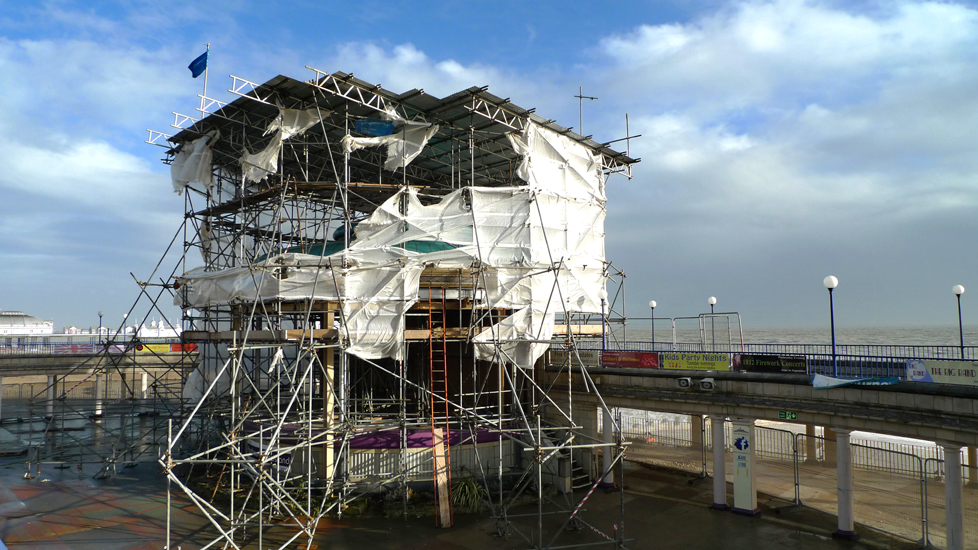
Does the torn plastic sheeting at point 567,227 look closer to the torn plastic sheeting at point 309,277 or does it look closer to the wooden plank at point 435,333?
the wooden plank at point 435,333

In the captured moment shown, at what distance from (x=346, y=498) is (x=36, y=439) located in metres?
21.6

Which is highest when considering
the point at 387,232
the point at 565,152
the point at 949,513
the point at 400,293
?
the point at 565,152

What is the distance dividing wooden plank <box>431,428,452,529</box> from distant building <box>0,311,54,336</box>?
71.3 m

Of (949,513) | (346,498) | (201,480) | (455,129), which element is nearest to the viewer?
(949,513)

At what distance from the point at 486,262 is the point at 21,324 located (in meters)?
77.8

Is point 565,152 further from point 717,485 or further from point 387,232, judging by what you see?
point 717,485

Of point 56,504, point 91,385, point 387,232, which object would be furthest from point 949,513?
point 91,385

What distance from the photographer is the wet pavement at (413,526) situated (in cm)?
1512

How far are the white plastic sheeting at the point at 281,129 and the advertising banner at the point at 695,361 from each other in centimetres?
1406

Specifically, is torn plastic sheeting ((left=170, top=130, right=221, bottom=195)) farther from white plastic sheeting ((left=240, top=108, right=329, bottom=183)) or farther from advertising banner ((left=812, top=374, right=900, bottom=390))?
advertising banner ((left=812, top=374, right=900, bottom=390))

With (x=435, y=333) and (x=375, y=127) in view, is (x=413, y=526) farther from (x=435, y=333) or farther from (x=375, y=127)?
(x=375, y=127)

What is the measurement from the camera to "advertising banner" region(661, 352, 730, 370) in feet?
58.5

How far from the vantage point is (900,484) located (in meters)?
21.2

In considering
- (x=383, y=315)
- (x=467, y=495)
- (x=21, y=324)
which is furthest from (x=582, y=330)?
(x=21, y=324)
